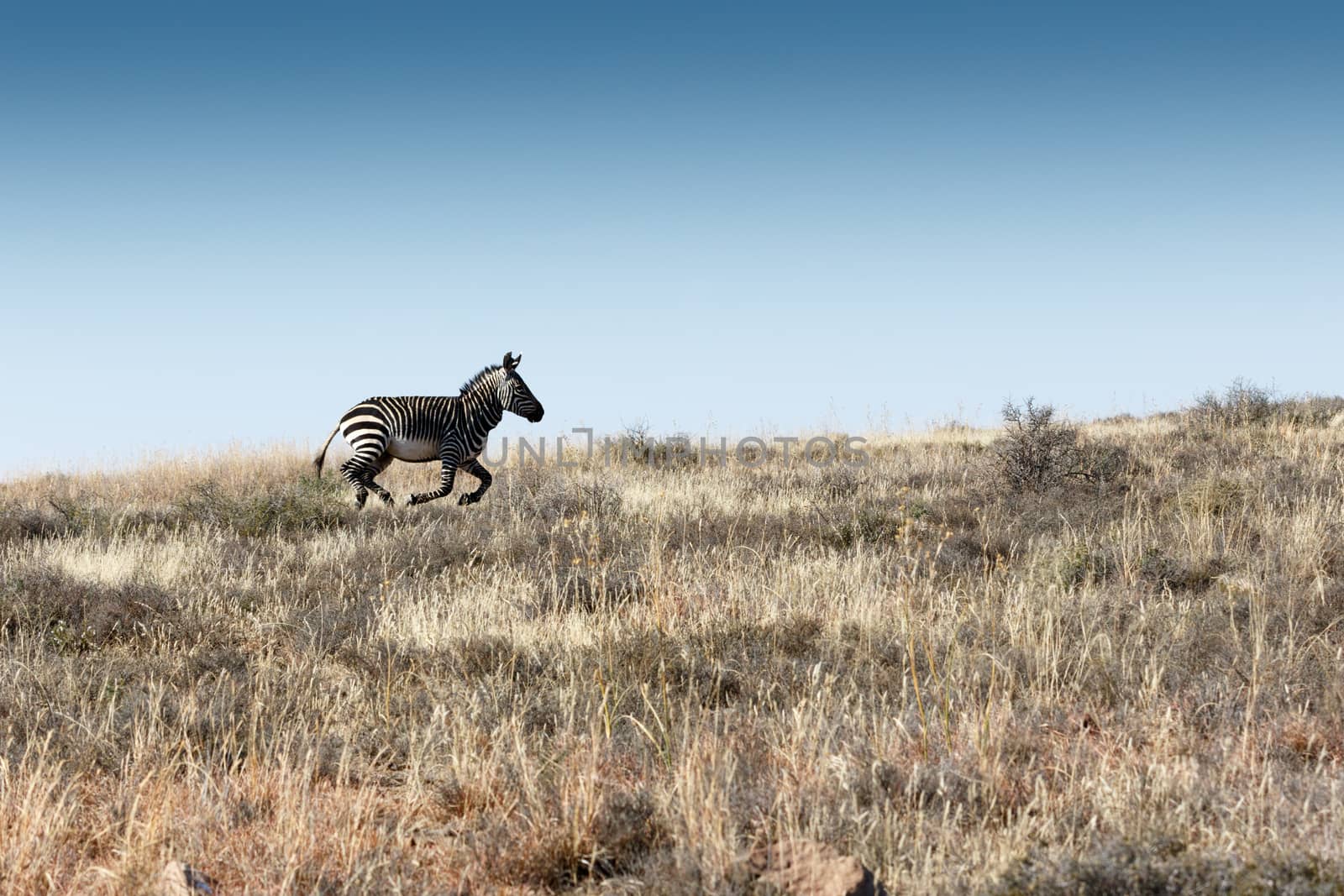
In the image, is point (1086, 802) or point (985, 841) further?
point (1086, 802)

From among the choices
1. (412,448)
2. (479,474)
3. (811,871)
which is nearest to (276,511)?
(412,448)

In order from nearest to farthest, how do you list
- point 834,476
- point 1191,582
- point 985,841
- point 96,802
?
point 985,841 < point 96,802 < point 1191,582 < point 834,476

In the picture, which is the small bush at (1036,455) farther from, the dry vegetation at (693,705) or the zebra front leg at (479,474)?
the zebra front leg at (479,474)

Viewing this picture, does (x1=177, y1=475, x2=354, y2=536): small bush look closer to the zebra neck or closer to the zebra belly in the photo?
the zebra belly

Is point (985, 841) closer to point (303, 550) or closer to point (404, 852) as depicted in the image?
point (404, 852)

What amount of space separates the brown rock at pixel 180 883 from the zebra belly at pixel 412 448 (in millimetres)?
11291

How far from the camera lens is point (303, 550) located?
32.6ft

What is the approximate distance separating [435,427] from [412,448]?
45 centimetres

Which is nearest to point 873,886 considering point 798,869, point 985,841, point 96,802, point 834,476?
point 798,869

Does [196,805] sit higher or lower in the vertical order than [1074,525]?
lower

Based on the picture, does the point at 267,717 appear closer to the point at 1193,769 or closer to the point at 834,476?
the point at 1193,769

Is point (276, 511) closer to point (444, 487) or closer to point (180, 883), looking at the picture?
point (444, 487)

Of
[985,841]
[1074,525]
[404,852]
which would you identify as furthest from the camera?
[1074,525]

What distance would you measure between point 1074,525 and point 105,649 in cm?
853
